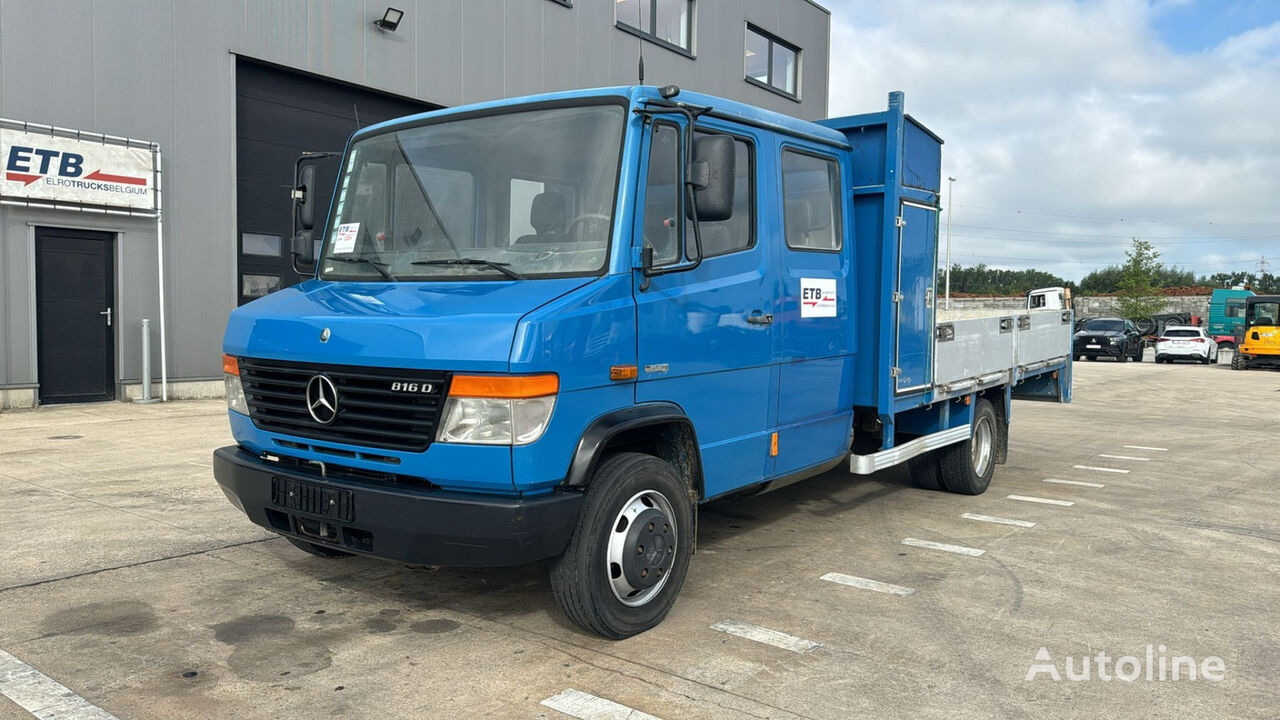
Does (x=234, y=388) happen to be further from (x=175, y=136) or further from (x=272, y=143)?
(x=272, y=143)

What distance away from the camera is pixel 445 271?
428cm

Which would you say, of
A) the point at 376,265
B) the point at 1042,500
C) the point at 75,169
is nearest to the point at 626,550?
the point at 376,265

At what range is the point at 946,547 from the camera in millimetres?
5914

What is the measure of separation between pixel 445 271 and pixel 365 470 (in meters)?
0.98

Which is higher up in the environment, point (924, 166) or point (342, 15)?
point (342, 15)

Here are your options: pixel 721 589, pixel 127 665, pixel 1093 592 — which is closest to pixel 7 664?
pixel 127 665

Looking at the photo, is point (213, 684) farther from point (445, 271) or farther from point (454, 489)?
point (445, 271)

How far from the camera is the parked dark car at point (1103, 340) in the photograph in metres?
32.6

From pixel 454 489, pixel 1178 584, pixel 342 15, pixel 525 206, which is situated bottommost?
pixel 1178 584

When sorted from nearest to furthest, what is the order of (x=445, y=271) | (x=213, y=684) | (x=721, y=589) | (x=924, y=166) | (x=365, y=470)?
1. (x=213, y=684)
2. (x=365, y=470)
3. (x=445, y=271)
4. (x=721, y=589)
5. (x=924, y=166)

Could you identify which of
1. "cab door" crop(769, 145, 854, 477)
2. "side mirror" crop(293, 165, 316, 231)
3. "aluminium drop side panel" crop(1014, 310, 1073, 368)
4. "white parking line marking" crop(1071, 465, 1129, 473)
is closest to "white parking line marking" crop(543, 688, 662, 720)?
"cab door" crop(769, 145, 854, 477)

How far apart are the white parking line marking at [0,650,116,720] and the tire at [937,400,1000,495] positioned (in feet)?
20.0

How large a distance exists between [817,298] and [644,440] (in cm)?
161

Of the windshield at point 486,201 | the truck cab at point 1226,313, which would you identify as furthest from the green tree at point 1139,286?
the windshield at point 486,201
